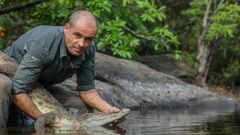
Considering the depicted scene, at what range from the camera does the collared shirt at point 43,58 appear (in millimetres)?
7402

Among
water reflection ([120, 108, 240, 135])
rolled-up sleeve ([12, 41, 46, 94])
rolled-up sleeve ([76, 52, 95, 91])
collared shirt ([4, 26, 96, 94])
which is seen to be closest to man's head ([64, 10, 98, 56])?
collared shirt ([4, 26, 96, 94])

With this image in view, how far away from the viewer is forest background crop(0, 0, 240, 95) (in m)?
12.5

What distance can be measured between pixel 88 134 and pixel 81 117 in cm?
104

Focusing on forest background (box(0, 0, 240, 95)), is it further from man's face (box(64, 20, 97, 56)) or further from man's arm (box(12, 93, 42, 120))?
man's arm (box(12, 93, 42, 120))

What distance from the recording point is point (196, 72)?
1711 centimetres

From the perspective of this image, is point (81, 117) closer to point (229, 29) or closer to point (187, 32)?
point (229, 29)

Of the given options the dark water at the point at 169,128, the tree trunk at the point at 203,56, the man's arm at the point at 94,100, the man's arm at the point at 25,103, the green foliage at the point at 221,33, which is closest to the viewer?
the dark water at the point at 169,128

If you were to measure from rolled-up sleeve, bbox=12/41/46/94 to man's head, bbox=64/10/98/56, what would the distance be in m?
0.42

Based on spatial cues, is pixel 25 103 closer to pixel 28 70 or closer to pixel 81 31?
pixel 28 70

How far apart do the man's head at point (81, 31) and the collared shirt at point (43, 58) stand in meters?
0.18

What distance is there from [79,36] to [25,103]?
109 cm

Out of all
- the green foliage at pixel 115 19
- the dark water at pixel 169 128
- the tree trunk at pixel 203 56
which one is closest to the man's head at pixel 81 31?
the dark water at pixel 169 128

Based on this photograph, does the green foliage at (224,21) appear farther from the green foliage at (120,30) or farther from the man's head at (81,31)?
the man's head at (81,31)

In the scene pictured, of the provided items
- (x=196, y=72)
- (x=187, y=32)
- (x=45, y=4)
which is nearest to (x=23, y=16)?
(x=45, y=4)
